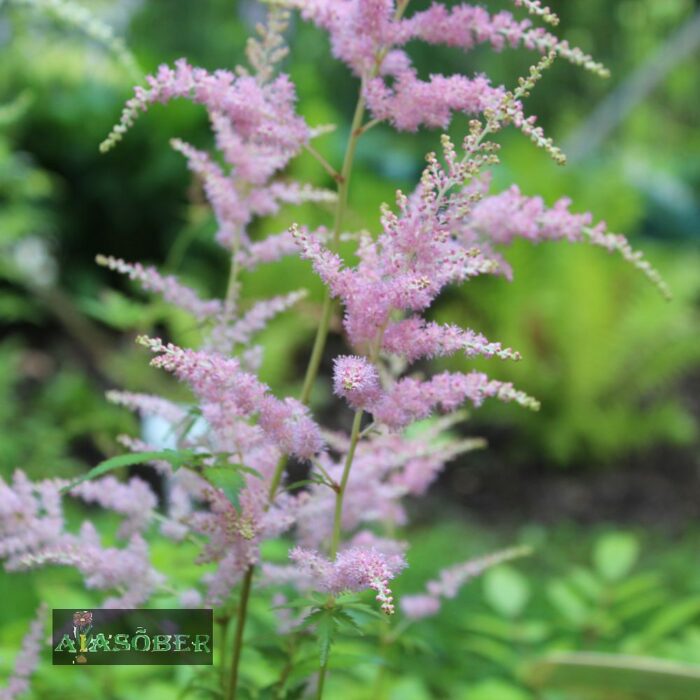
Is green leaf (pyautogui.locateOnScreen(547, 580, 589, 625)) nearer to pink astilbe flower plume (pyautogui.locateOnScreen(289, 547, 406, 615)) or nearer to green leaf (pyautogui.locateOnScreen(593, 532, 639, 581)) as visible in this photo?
green leaf (pyautogui.locateOnScreen(593, 532, 639, 581))

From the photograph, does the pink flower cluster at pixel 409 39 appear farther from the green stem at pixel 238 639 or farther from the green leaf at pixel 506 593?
the green leaf at pixel 506 593

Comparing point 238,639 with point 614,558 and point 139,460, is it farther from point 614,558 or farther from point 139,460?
point 614,558

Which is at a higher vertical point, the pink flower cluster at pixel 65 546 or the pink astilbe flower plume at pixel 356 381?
the pink astilbe flower plume at pixel 356 381

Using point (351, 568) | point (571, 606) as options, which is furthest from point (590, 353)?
point (351, 568)

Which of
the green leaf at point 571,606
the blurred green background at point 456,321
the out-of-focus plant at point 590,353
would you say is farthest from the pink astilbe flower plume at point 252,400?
the out-of-focus plant at point 590,353

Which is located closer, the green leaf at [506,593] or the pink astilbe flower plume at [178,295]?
the pink astilbe flower plume at [178,295]

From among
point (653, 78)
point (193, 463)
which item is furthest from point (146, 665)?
point (653, 78)
